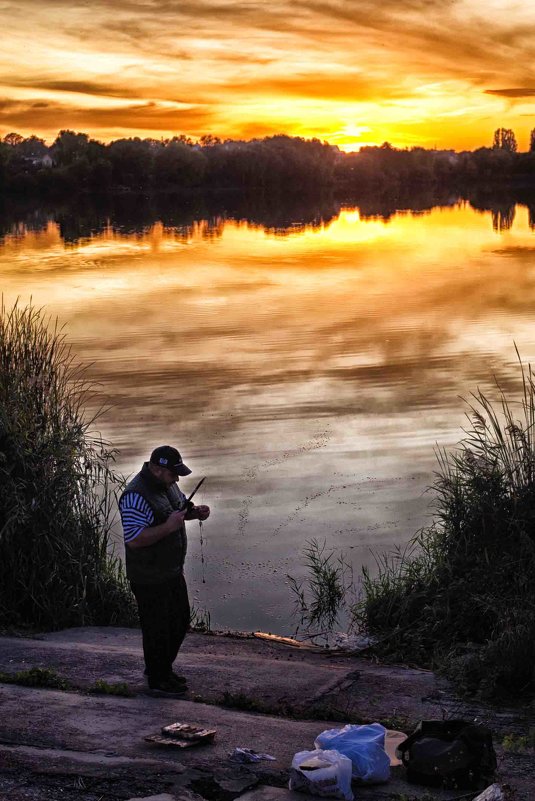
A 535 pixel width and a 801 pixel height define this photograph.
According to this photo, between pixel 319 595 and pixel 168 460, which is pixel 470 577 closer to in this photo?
pixel 319 595

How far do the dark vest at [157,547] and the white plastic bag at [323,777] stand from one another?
1919 mm

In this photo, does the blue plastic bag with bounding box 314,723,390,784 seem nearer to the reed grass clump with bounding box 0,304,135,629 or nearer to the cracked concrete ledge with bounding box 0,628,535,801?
the cracked concrete ledge with bounding box 0,628,535,801

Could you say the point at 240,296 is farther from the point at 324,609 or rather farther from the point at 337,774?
the point at 337,774

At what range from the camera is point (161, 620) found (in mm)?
7473

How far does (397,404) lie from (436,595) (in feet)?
29.3

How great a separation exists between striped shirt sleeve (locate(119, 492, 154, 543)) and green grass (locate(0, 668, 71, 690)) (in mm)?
1357

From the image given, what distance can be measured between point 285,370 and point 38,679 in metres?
14.8

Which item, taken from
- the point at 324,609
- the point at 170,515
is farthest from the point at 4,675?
the point at 324,609

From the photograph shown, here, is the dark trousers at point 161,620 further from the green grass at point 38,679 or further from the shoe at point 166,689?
the green grass at point 38,679

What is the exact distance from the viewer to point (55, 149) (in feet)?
367

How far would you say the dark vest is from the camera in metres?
7.17

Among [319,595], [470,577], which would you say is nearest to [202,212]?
[319,595]

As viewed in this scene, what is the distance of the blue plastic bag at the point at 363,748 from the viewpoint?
593 cm

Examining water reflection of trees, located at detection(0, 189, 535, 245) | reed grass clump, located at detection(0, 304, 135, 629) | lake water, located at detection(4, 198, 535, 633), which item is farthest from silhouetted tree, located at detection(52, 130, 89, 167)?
reed grass clump, located at detection(0, 304, 135, 629)
